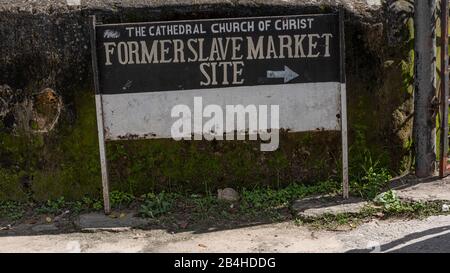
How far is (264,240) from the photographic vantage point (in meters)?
4.87

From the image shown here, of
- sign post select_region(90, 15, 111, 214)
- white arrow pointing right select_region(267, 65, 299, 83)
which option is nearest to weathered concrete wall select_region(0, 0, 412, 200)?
sign post select_region(90, 15, 111, 214)

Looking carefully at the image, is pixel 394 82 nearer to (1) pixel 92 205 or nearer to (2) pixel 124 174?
(2) pixel 124 174

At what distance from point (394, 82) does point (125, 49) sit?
2.44 meters

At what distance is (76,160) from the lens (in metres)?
5.68

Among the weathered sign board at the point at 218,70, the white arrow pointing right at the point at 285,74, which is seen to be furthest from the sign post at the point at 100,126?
the white arrow pointing right at the point at 285,74

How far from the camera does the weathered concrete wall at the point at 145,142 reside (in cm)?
552

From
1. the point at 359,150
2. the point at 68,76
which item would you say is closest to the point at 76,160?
the point at 68,76

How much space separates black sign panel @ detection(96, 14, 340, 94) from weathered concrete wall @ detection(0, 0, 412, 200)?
31cm

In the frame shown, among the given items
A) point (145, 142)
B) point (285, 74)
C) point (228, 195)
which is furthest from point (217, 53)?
point (228, 195)

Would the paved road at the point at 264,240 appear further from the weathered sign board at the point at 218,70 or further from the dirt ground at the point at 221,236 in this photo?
the weathered sign board at the point at 218,70

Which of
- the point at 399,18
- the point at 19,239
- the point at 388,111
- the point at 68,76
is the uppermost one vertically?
the point at 399,18

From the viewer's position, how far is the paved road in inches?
184

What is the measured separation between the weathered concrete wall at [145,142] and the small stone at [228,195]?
9 centimetres

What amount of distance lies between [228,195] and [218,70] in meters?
1.15
